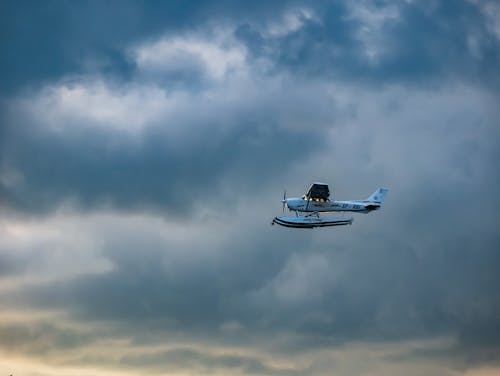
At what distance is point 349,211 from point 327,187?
1034 cm

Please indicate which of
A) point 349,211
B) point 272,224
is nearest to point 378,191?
point 349,211

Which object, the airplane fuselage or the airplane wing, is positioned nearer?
the airplane wing

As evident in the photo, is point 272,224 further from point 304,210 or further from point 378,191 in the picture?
point 378,191

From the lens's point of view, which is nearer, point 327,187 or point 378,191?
point 327,187

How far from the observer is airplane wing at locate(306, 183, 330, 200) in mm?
154625

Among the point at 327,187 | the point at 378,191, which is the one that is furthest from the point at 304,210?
the point at 378,191

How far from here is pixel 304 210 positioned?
157875 mm

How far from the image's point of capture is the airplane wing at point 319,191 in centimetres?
15462

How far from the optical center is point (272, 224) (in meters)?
151

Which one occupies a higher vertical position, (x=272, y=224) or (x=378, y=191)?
(x=378, y=191)

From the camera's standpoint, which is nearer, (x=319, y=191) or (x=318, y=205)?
(x=319, y=191)

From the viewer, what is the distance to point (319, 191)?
156m

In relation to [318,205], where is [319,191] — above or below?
above

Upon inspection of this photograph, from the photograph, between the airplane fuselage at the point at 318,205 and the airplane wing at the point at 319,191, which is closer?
the airplane wing at the point at 319,191
